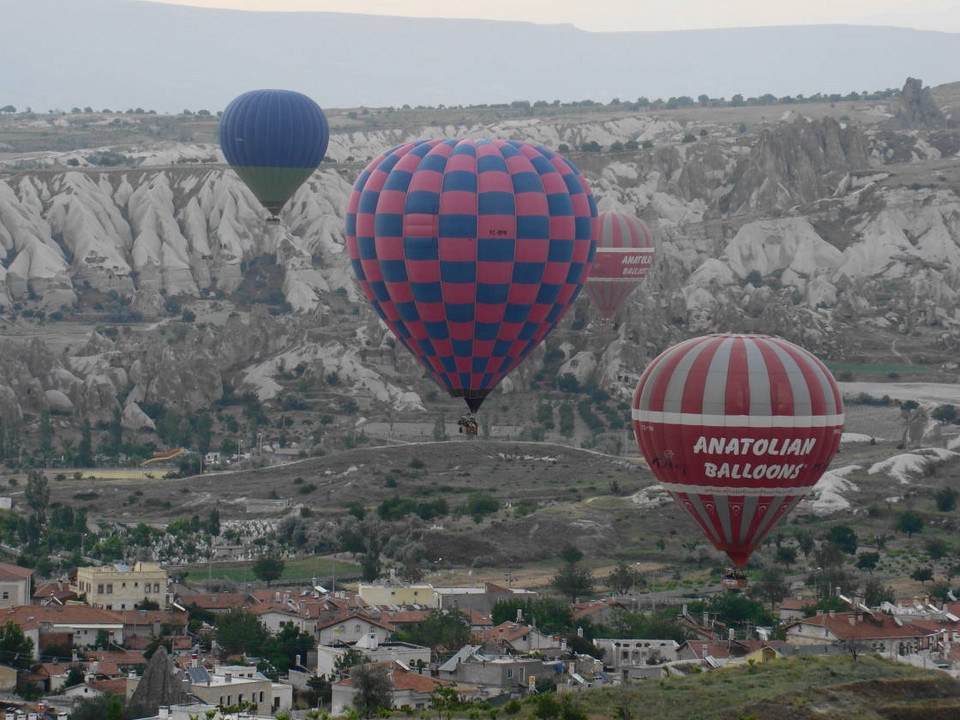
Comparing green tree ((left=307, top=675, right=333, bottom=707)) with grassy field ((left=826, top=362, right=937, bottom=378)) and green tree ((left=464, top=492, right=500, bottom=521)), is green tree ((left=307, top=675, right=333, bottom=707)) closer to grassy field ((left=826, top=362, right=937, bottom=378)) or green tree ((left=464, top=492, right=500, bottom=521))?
green tree ((left=464, top=492, right=500, bottom=521))

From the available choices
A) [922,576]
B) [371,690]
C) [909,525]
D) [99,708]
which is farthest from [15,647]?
[909,525]

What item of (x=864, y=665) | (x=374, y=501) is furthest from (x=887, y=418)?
(x=864, y=665)

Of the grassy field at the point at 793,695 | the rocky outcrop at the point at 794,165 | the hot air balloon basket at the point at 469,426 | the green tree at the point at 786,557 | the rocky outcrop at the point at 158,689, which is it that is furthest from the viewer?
the rocky outcrop at the point at 794,165

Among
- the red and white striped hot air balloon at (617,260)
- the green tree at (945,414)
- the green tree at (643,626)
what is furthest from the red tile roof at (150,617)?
the green tree at (945,414)

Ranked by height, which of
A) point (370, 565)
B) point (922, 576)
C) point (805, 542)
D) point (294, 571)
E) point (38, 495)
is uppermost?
point (922, 576)

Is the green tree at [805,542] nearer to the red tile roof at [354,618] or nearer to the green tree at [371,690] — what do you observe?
the red tile roof at [354,618]

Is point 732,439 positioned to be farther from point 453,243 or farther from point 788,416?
point 453,243

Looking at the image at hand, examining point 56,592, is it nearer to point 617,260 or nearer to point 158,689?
point 158,689
